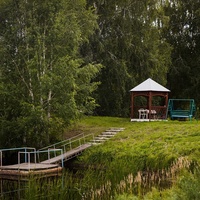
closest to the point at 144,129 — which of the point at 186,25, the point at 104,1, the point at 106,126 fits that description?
the point at 106,126

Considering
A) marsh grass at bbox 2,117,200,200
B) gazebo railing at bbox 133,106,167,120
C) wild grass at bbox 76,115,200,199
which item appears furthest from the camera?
gazebo railing at bbox 133,106,167,120

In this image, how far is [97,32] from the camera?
28.1 m

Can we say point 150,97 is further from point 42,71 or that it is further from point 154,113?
point 42,71

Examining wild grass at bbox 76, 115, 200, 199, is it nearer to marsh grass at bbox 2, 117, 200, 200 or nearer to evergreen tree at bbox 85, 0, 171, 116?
marsh grass at bbox 2, 117, 200, 200

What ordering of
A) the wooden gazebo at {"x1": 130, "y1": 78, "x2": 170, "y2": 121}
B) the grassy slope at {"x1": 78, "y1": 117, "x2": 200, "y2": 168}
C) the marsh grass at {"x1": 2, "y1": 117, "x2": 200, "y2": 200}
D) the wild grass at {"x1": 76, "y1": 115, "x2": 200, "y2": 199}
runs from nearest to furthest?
the marsh grass at {"x1": 2, "y1": 117, "x2": 200, "y2": 200}, the wild grass at {"x1": 76, "y1": 115, "x2": 200, "y2": 199}, the grassy slope at {"x1": 78, "y1": 117, "x2": 200, "y2": 168}, the wooden gazebo at {"x1": 130, "y1": 78, "x2": 170, "y2": 121}

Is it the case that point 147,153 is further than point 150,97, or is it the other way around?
point 150,97

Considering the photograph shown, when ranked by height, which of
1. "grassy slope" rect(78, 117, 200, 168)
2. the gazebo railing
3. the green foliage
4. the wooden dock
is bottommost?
the wooden dock

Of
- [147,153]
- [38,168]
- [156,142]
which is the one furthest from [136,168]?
[38,168]

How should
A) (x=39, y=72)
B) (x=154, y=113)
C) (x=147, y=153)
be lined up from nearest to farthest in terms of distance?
(x=147, y=153), (x=39, y=72), (x=154, y=113)

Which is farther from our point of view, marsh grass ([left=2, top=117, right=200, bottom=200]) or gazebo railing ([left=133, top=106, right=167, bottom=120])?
gazebo railing ([left=133, top=106, right=167, bottom=120])

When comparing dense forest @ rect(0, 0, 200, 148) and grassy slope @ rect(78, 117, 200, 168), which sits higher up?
dense forest @ rect(0, 0, 200, 148)

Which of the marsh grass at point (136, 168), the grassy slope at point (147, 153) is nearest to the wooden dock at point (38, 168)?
the marsh grass at point (136, 168)

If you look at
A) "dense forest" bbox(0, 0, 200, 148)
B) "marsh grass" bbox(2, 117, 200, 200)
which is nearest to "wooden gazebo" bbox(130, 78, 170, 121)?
"marsh grass" bbox(2, 117, 200, 200)

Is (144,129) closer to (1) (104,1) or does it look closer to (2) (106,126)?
(2) (106,126)
